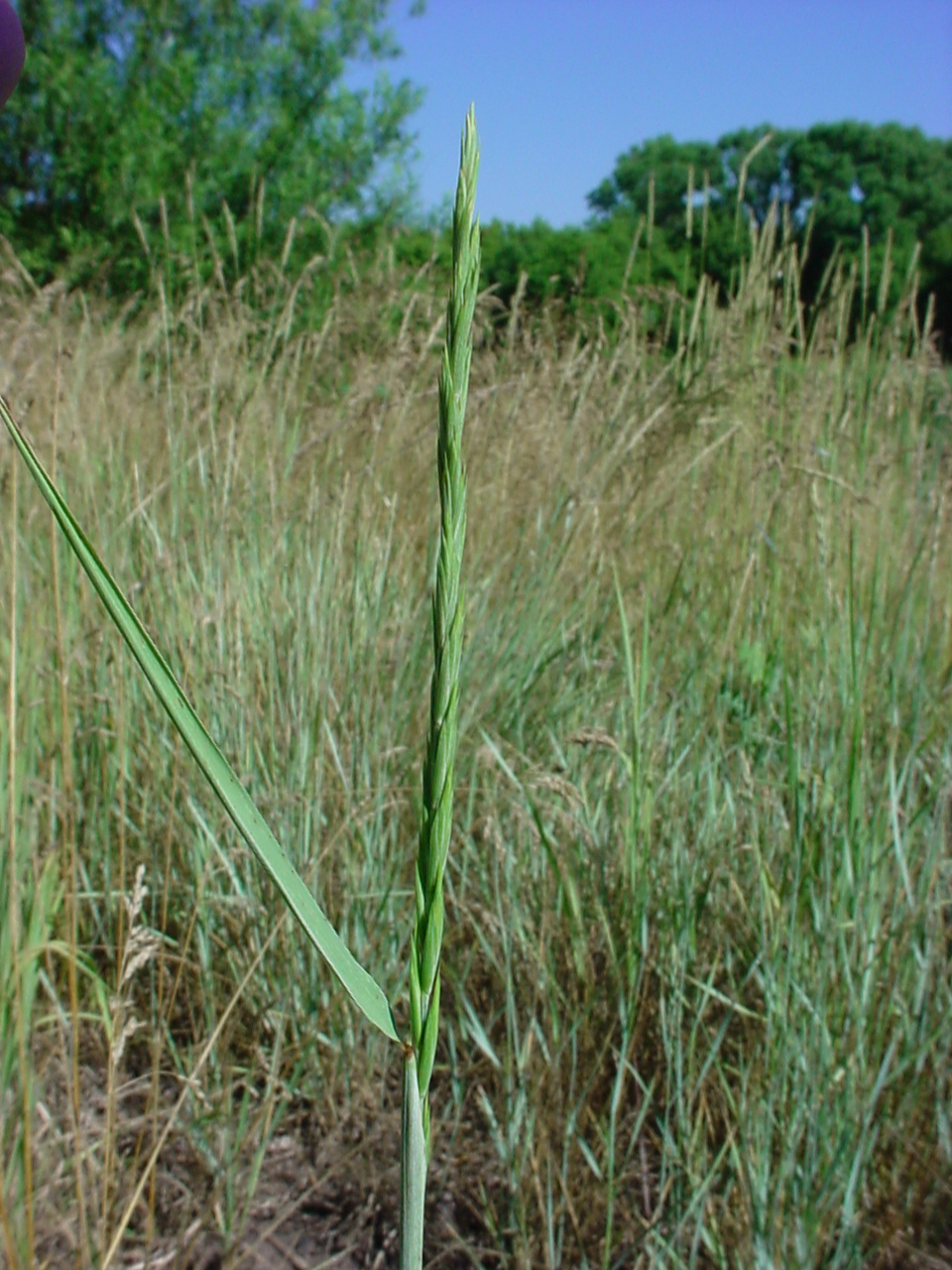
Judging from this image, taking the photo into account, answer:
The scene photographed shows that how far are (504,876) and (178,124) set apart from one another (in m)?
7.02

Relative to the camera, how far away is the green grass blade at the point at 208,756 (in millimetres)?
292

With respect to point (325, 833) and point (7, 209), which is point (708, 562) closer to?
point (325, 833)

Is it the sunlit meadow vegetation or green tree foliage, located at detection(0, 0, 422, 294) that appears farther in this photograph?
green tree foliage, located at detection(0, 0, 422, 294)

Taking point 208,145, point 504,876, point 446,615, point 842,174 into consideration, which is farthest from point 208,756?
point 842,174

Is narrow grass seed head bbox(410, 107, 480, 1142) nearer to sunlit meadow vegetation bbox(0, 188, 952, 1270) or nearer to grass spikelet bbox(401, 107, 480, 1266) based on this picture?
grass spikelet bbox(401, 107, 480, 1266)

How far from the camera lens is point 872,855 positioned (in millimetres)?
1197

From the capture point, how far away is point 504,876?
4.66 feet

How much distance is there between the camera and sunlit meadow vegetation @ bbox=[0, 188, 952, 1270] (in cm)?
107

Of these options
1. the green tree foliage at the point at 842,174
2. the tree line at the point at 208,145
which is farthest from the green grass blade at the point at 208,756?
the green tree foliage at the point at 842,174

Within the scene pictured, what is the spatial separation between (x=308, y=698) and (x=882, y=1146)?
37.1 inches

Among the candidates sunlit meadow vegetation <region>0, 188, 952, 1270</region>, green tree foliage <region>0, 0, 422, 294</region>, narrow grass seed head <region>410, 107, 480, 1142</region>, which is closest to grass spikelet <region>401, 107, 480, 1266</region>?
narrow grass seed head <region>410, 107, 480, 1142</region>

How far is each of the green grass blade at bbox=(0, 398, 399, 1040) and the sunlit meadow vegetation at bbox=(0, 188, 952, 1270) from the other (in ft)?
1.31

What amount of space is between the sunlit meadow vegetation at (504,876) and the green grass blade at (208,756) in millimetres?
398

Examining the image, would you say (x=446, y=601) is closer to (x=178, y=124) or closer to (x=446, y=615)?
(x=446, y=615)
